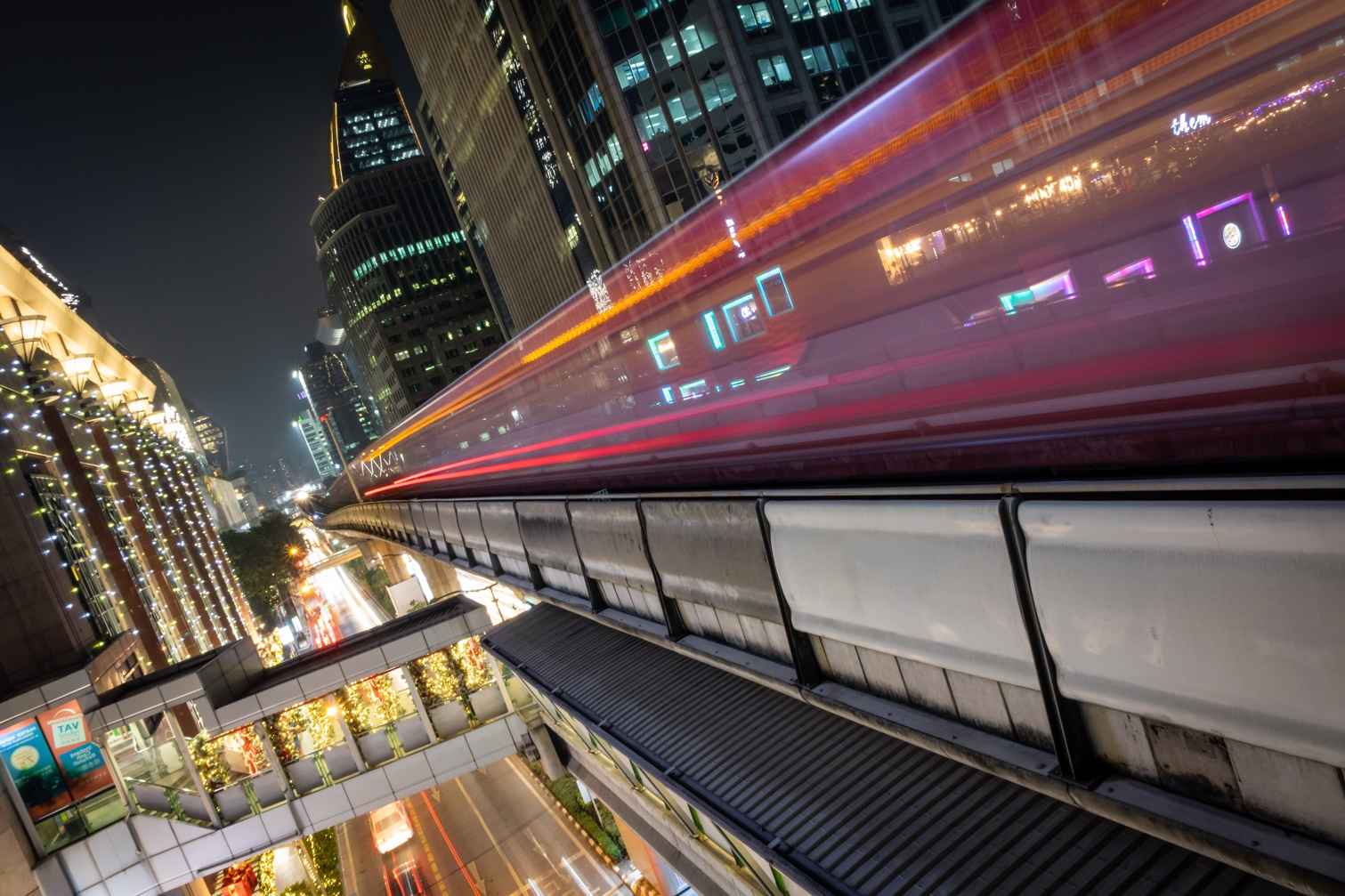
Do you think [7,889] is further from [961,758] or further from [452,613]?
[961,758]

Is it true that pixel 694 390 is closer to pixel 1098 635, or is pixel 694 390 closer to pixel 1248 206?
pixel 1248 206

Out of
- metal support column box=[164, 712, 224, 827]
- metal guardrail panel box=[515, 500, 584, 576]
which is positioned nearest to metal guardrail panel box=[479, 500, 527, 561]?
metal guardrail panel box=[515, 500, 584, 576]

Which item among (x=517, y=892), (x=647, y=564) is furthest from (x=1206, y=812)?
(x=517, y=892)

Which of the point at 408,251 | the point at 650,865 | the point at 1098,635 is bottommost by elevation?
the point at 650,865

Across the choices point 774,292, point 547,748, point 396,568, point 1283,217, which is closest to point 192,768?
point 547,748

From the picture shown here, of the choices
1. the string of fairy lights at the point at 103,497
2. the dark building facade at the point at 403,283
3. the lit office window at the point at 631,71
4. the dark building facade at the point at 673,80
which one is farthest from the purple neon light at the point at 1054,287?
the dark building facade at the point at 403,283

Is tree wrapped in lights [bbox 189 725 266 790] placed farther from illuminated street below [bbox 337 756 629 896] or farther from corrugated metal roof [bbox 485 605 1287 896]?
corrugated metal roof [bbox 485 605 1287 896]

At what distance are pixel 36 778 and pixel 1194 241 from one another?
1911cm

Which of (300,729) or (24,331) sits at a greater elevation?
(24,331)

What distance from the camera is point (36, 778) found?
45.9 feet

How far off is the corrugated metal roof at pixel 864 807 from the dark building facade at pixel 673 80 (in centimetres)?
3809

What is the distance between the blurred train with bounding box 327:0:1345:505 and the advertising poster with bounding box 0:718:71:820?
13.4m

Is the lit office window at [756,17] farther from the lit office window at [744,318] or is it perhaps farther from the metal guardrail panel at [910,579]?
the metal guardrail panel at [910,579]

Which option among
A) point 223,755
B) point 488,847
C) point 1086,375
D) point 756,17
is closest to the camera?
point 1086,375
